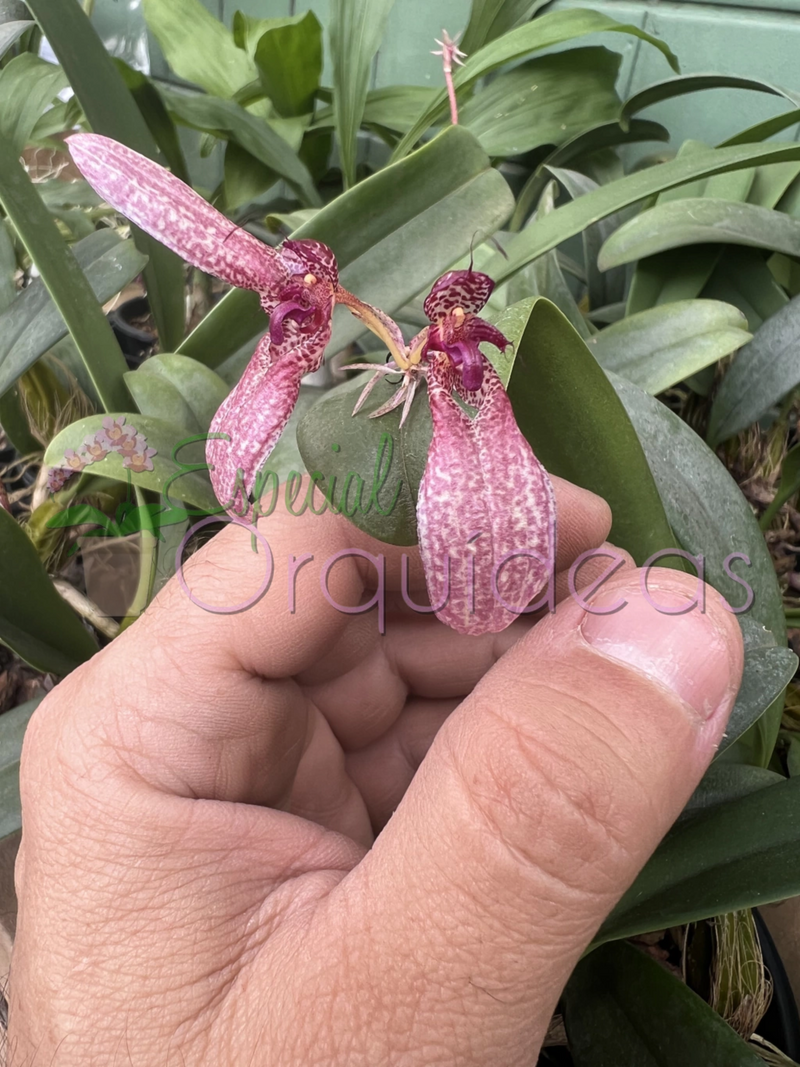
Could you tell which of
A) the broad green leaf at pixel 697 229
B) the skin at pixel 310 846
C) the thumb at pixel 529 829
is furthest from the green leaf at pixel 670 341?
the thumb at pixel 529 829

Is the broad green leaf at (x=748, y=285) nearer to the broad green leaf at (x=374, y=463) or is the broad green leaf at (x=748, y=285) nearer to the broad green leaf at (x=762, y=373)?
the broad green leaf at (x=762, y=373)

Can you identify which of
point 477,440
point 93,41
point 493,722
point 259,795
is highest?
point 93,41

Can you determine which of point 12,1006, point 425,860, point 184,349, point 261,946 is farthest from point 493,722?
point 184,349

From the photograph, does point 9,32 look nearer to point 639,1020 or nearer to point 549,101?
point 549,101

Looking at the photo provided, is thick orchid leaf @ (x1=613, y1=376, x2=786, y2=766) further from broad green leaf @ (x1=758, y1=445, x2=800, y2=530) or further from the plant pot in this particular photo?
the plant pot

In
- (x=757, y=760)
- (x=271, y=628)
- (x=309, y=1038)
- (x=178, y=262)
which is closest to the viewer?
(x=309, y=1038)

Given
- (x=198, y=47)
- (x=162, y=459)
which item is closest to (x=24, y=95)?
(x=198, y=47)

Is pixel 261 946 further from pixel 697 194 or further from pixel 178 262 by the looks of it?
pixel 697 194
